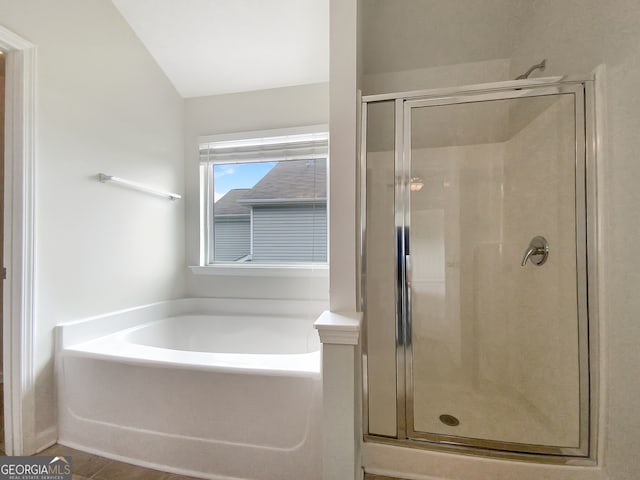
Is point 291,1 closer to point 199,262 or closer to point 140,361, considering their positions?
point 199,262

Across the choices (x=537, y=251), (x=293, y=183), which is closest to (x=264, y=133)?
Result: (x=293, y=183)

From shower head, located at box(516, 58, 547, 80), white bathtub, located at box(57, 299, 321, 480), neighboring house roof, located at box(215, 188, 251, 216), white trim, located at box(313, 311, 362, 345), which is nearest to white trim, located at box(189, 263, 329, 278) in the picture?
neighboring house roof, located at box(215, 188, 251, 216)

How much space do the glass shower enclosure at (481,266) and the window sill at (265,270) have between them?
2.22 ft

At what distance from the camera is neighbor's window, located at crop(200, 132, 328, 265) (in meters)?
2.16

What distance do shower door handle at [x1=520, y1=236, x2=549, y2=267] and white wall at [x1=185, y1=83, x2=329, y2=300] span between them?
4.03ft

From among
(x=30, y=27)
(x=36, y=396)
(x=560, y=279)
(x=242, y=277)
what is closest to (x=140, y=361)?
(x=36, y=396)

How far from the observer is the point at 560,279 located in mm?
1312

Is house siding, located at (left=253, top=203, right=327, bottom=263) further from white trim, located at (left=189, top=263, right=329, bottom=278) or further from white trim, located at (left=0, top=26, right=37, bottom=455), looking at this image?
white trim, located at (left=0, top=26, right=37, bottom=455)

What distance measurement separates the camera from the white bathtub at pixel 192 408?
111 centimetres

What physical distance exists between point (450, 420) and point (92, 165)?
94.0 inches

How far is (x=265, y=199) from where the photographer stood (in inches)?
89.0

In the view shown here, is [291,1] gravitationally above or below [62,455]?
above

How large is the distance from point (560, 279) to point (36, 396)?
259cm

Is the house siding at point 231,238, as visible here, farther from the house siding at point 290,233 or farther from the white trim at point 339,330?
the white trim at point 339,330
